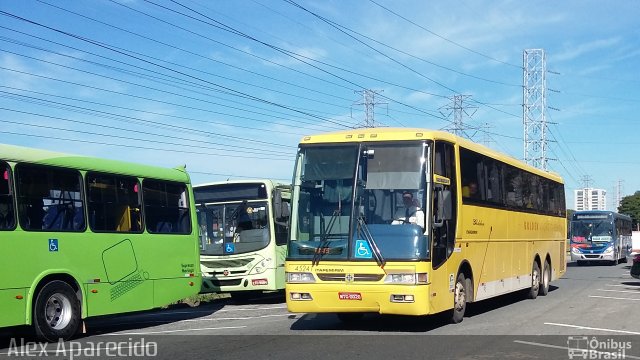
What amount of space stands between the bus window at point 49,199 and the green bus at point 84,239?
0.02 meters

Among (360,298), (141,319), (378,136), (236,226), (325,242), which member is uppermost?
(378,136)

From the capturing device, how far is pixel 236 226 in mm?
17453

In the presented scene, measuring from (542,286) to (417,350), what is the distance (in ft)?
35.5

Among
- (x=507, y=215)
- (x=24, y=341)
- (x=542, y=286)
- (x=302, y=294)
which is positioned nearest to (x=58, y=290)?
(x=24, y=341)

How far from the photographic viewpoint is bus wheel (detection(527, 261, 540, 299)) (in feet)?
Result: 60.1

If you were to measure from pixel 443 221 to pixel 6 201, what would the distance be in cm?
680

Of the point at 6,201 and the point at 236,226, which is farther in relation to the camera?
the point at 236,226

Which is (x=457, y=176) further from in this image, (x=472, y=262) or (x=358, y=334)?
(x=358, y=334)

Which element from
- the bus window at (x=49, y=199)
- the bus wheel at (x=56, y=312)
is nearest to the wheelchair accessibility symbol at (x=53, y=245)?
the bus window at (x=49, y=199)

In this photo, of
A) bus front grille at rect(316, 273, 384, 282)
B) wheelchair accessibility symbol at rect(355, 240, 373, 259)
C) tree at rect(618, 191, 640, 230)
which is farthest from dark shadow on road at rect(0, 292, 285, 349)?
tree at rect(618, 191, 640, 230)

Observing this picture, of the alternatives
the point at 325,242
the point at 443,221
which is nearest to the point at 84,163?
the point at 325,242

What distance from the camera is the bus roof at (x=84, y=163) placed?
35.0ft

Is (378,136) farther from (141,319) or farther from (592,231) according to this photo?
(592,231)

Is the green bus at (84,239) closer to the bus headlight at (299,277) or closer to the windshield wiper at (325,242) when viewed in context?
the bus headlight at (299,277)
